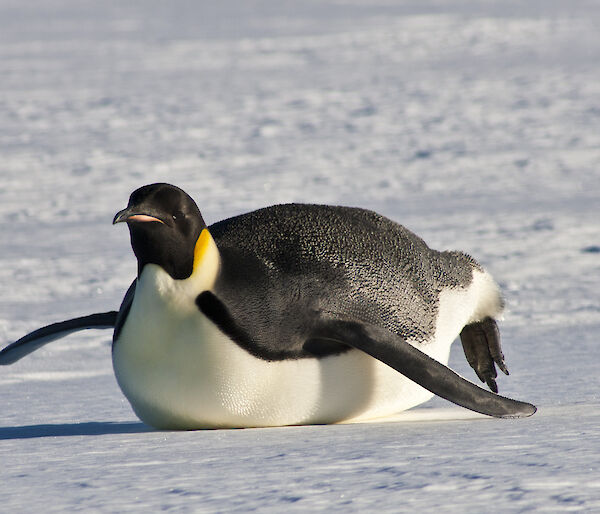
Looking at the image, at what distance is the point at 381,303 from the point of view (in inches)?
134

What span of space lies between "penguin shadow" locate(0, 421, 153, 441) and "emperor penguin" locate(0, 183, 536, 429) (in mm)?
109

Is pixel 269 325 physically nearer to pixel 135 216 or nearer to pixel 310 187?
pixel 135 216

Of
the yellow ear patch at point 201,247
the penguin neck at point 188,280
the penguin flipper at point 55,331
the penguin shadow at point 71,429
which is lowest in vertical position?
the penguin shadow at point 71,429

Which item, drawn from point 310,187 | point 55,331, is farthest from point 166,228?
point 310,187

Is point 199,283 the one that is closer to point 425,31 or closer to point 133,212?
point 133,212

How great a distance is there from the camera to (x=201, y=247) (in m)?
3.03

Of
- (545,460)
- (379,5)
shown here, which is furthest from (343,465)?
(379,5)

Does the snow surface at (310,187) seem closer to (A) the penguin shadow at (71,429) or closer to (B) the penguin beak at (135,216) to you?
(A) the penguin shadow at (71,429)

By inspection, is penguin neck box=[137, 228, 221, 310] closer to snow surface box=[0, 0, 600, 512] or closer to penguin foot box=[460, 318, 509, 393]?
snow surface box=[0, 0, 600, 512]

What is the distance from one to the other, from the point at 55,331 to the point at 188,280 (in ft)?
3.44

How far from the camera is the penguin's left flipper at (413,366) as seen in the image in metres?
3.12

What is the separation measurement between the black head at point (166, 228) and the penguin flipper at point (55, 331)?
0.79m

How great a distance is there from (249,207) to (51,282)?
2372 millimetres

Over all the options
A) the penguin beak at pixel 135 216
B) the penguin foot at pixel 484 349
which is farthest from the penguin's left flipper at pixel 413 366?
the penguin foot at pixel 484 349
